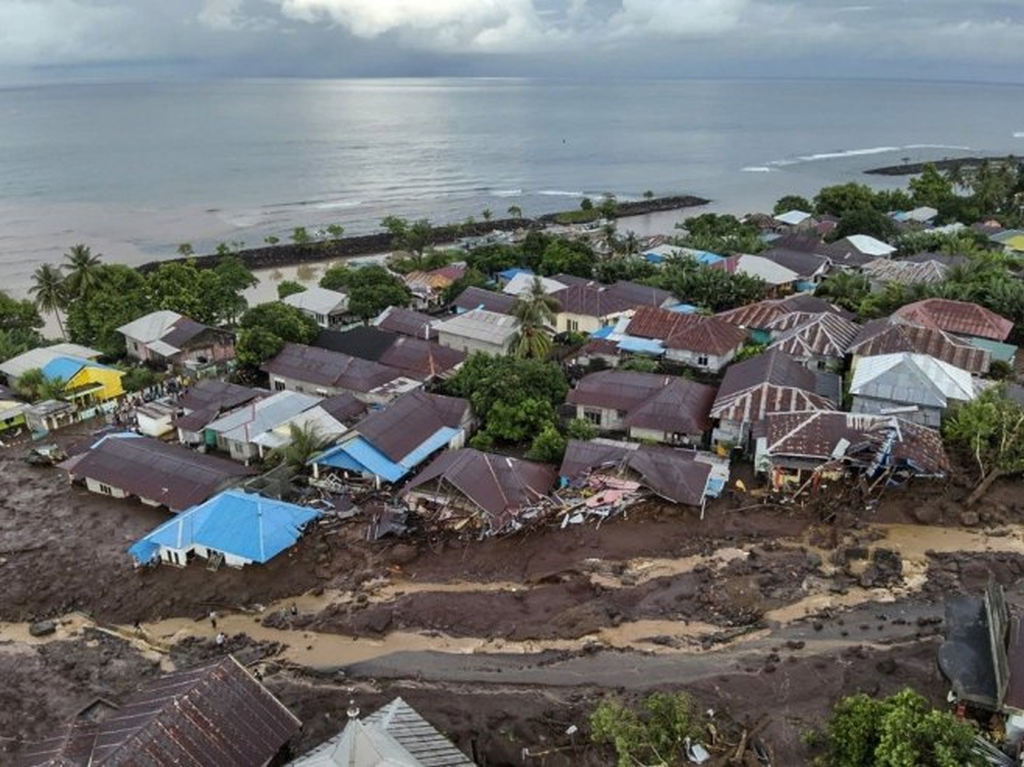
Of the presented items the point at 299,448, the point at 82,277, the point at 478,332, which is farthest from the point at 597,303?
the point at 82,277

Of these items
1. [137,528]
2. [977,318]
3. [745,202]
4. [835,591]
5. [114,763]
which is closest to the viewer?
[114,763]

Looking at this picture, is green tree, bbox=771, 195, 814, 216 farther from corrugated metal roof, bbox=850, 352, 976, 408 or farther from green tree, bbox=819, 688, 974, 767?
green tree, bbox=819, 688, 974, 767

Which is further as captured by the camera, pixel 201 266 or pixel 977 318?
pixel 201 266

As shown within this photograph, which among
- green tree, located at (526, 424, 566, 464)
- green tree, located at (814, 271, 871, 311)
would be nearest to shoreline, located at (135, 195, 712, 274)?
green tree, located at (814, 271, 871, 311)

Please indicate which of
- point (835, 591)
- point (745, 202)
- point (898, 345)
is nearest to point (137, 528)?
point (835, 591)

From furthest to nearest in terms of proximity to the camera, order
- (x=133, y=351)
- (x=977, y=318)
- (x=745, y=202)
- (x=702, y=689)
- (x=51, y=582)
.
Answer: (x=745, y=202) < (x=133, y=351) < (x=977, y=318) < (x=51, y=582) < (x=702, y=689)

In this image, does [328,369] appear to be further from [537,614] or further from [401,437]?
[537,614]

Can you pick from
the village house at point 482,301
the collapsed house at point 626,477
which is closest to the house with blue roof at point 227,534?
the collapsed house at point 626,477

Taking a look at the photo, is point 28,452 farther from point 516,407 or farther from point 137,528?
point 516,407
